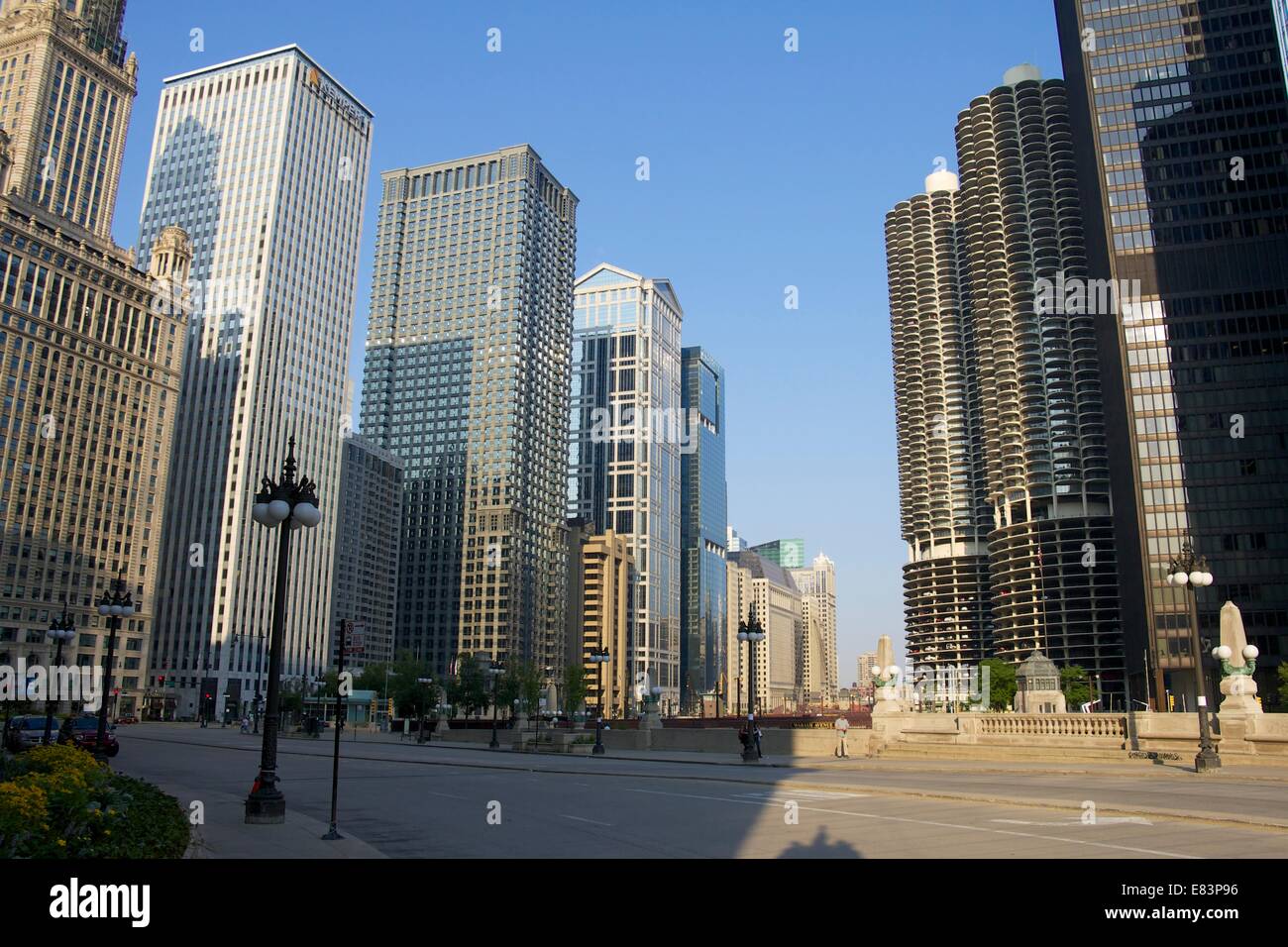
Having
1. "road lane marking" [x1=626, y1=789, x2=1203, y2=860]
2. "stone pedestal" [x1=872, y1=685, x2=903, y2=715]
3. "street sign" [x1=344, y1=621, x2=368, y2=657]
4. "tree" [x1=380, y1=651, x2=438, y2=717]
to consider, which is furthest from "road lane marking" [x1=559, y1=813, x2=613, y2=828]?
"tree" [x1=380, y1=651, x2=438, y2=717]

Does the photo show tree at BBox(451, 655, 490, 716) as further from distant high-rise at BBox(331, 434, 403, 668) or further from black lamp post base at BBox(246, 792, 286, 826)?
black lamp post base at BBox(246, 792, 286, 826)

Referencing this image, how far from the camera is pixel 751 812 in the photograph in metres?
18.8

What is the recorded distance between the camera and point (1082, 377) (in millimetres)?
161625

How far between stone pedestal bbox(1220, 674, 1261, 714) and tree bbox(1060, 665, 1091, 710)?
335 ft

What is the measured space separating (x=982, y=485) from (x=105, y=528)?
165333 millimetres

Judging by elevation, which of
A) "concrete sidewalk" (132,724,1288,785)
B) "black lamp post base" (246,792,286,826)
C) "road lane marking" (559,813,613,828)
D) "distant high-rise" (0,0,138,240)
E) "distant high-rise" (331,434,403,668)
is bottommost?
"concrete sidewalk" (132,724,1288,785)

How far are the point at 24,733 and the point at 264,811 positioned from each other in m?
29.2

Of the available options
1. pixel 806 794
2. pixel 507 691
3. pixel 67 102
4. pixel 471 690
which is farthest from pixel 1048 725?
pixel 67 102

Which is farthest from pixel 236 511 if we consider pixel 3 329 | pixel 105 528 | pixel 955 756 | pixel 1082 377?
pixel 1082 377

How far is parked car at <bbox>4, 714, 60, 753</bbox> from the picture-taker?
32.3 metres

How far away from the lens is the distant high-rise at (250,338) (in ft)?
492

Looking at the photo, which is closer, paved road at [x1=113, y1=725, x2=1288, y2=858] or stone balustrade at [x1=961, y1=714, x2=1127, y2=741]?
paved road at [x1=113, y1=725, x2=1288, y2=858]

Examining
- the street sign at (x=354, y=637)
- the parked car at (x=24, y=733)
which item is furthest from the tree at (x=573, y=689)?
the street sign at (x=354, y=637)
